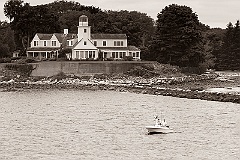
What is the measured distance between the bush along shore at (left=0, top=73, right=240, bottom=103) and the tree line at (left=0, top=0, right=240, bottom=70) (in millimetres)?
10097

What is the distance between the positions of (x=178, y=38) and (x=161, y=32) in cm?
360

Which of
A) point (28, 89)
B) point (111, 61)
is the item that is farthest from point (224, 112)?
point (111, 61)

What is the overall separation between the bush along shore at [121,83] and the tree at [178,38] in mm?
9440

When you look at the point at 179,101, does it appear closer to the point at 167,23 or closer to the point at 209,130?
the point at 209,130

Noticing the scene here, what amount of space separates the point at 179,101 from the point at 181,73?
117 feet

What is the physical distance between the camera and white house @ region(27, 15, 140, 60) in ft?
338

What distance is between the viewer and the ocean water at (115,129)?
34.0 metres

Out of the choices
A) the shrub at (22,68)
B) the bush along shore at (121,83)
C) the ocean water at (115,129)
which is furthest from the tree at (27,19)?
the ocean water at (115,129)

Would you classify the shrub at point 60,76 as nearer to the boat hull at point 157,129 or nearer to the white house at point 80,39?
the white house at point 80,39

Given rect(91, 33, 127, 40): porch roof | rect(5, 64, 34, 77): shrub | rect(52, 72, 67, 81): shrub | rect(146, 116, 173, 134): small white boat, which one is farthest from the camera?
rect(91, 33, 127, 40): porch roof

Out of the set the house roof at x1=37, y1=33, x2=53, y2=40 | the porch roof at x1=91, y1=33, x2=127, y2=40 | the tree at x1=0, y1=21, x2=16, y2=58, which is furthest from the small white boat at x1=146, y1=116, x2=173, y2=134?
the tree at x1=0, y1=21, x2=16, y2=58

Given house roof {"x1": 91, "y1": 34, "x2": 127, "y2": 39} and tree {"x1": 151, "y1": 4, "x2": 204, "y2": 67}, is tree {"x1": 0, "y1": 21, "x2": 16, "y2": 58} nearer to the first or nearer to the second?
house roof {"x1": 91, "y1": 34, "x2": 127, "y2": 39}

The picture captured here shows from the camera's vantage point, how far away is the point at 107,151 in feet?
113

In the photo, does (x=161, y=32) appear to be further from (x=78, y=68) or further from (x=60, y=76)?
(x=60, y=76)
